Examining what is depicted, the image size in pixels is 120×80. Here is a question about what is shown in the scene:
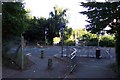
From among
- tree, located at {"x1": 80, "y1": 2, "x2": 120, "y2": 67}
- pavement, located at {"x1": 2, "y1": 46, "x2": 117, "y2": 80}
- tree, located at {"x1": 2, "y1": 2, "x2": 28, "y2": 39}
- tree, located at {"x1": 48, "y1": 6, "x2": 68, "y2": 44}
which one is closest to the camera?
tree, located at {"x1": 80, "y1": 2, "x2": 120, "y2": 67}

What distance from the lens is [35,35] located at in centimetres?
6875

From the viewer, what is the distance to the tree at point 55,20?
7000cm

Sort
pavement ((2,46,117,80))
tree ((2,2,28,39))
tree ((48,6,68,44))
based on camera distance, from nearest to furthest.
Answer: pavement ((2,46,117,80))
tree ((2,2,28,39))
tree ((48,6,68,44))

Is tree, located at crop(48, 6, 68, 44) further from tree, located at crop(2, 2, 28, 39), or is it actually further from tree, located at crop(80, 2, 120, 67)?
tree, located at crop(80, 2, 120, 67)

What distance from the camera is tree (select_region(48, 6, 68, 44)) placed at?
70000 mm

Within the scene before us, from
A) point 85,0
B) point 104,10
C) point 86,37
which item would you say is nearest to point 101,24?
point 104,10

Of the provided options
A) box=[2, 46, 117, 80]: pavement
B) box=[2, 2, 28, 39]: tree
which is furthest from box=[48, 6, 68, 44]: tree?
box=[2, 2, 28, 39]: tree

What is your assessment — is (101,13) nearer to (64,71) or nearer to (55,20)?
(64,71)

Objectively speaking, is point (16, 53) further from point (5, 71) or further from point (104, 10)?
point (104, 10)

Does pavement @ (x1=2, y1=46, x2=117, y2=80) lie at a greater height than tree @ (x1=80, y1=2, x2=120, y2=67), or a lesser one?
lesser

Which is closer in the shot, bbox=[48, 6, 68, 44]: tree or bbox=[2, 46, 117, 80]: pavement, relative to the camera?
bbox=[2, 46, 117, 80]: pavement

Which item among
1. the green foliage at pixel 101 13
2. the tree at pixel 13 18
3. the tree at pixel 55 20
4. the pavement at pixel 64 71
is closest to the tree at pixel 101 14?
the green foliage at pixel 101 13

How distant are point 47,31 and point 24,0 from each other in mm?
48118

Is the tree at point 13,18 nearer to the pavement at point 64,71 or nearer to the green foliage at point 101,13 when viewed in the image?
the pavement at point 64,71
